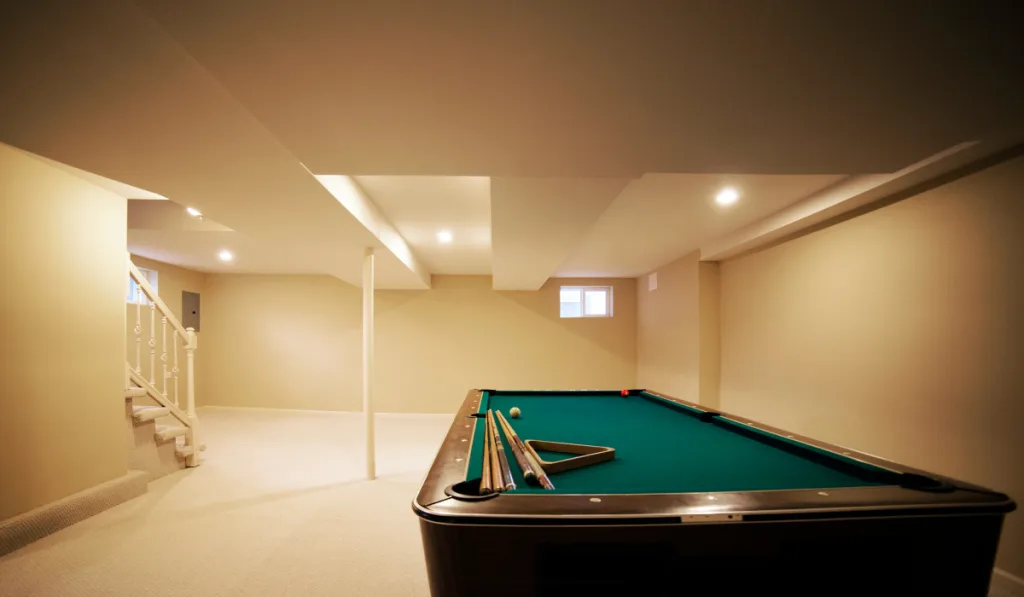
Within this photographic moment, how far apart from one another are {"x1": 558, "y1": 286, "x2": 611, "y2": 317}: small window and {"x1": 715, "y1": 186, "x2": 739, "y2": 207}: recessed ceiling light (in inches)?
144

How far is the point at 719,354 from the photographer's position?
4.51 metres

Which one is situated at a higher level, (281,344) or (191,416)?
(281,344)

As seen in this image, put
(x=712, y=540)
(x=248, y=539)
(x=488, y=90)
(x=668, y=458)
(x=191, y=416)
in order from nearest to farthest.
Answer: (x=712, y=540) → (x=488, y=90) → (x=668, y=458) → (x=248, y=539) → (x=191, y=416)

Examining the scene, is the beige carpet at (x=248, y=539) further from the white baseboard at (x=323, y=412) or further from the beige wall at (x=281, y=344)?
the beige wall at (x=281, y=344)

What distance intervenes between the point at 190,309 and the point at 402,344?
137 inches

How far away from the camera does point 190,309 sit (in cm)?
632

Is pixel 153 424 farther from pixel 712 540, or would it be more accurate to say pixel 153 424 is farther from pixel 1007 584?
pixel 1007 584

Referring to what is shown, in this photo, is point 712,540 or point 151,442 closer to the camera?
point 712,540

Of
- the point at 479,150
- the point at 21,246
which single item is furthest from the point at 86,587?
the point at 479,150

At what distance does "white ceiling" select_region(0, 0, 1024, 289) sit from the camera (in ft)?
3.46

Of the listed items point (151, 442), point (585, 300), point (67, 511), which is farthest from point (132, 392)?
point (585, 300)

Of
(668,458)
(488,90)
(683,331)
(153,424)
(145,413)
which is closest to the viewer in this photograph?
(488,90)

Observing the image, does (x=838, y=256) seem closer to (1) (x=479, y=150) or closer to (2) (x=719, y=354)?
(2) (x=719, y=354)

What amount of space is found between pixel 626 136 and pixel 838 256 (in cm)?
245
